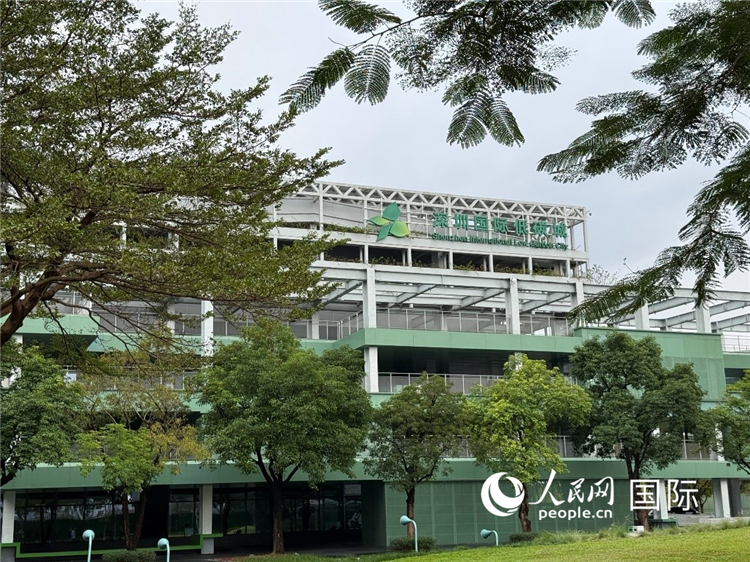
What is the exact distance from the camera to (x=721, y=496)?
38062 millimetres

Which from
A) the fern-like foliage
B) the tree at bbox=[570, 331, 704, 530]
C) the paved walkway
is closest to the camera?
the fern-like foliage

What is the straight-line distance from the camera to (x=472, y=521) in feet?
109

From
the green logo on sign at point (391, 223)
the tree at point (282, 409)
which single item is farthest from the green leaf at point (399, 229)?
the tree at point (282, 409)

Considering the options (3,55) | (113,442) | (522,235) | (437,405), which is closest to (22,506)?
(113,442)

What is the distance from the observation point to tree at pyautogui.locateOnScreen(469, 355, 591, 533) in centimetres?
2841

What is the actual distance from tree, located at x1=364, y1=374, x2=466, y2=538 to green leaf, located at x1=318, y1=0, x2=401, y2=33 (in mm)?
25422

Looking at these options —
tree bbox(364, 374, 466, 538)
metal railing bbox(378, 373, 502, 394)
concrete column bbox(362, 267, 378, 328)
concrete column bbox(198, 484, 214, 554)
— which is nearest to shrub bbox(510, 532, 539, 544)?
tree bbox(364, 374, 466, 538)

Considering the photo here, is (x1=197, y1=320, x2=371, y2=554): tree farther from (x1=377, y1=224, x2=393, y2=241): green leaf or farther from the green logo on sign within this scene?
the green logo on sign

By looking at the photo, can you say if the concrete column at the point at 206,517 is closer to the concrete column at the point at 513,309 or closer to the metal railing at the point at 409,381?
the metal railing at the point at 409,381

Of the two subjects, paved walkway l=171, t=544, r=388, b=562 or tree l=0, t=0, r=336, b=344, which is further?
paved walkway l=171, t=544, r=388, b=562

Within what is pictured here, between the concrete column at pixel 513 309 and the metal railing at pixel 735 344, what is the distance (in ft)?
41.4

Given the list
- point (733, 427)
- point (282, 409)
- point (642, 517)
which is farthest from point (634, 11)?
point (733, 427)

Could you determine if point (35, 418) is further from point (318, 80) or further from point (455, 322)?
point (318, 80)

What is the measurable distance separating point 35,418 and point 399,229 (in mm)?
19512
